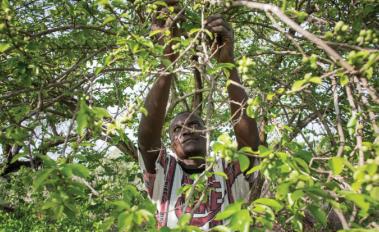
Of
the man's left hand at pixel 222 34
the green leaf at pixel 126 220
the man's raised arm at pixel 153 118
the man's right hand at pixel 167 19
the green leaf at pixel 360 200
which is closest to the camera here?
the green leaf at pixel 360 200

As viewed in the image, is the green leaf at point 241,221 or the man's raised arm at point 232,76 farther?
the man's raised arm at point 232,76

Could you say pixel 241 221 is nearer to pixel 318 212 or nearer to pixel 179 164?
pixel 318 212

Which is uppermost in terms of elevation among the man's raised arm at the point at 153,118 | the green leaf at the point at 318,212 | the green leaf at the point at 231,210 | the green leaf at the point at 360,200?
the man's raised arm at the point at 153,118

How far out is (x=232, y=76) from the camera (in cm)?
259

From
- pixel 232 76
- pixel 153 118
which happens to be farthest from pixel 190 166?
pixel 232 76

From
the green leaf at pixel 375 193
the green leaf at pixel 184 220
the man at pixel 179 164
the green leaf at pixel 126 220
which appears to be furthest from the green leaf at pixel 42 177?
the man at pixel 179 164

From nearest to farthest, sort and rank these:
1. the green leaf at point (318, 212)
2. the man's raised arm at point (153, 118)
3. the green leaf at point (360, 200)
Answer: the green leaf at point (360, 200)
the green leaf at point (318, 212)
the man's raised arm at point (153, 118)

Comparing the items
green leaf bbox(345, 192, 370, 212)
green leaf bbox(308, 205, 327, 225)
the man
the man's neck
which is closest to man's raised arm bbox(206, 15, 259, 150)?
the man

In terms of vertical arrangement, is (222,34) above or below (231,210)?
above

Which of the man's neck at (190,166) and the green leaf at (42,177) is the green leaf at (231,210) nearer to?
the green leaf at (42,177)

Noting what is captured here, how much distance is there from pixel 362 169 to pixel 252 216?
1.27ft

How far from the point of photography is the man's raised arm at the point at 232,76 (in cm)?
235

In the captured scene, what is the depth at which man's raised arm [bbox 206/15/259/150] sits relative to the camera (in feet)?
7.71

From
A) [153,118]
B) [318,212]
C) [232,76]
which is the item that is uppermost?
[232,76]
